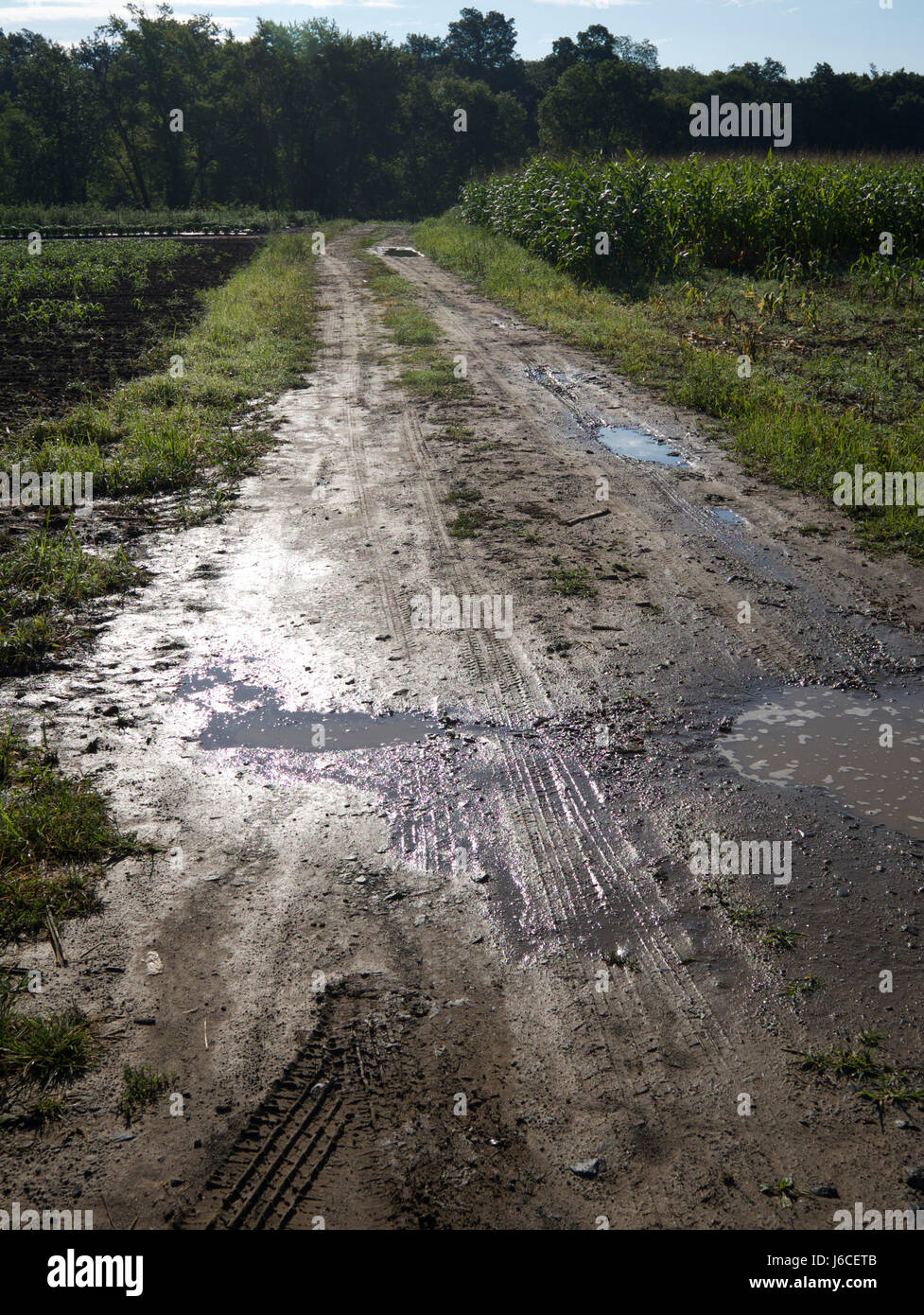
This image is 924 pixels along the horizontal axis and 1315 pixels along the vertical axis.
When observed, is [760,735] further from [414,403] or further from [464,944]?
[414,403]

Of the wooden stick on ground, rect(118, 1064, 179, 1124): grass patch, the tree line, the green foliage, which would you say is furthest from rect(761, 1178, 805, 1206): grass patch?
the tree line

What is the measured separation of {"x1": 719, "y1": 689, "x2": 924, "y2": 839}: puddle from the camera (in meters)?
3.98

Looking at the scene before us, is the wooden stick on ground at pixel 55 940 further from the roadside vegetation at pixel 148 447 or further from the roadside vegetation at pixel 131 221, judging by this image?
the roadside vegetation at pixel 131 221

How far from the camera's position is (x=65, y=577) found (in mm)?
6043

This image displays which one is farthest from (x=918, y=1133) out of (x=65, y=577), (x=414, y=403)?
(x=414, y=403)

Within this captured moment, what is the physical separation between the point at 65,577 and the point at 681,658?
4088 mm

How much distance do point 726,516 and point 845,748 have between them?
127 inches

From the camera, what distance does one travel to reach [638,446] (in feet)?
29.0

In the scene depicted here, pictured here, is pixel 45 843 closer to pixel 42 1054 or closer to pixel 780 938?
pixel 42 1054

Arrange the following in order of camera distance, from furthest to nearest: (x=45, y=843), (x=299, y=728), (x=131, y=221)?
(x=131, y=221) → (x=299, y=728) → (x=45, y=843)

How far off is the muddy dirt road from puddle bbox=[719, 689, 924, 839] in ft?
0.07

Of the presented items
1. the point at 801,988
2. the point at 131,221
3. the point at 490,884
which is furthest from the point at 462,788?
the point at 131,221

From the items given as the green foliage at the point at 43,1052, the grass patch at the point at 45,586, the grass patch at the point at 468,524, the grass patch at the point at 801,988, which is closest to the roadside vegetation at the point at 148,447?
the grass patch at the point at 45,586

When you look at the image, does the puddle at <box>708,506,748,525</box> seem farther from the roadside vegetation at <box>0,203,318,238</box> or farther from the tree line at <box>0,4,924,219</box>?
the tree line at <box>0,4,924,219</box>
